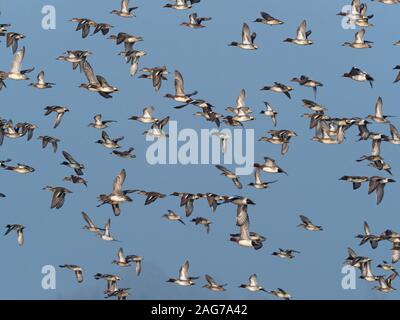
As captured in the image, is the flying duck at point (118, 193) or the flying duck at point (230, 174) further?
the flying duck at point (230, 174)

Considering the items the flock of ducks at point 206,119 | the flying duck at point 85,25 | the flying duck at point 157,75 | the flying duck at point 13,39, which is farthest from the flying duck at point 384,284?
the flying duck at point 13,39

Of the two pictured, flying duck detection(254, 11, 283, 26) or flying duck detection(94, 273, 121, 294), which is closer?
flying duck detection(254, 11, 283, 26)

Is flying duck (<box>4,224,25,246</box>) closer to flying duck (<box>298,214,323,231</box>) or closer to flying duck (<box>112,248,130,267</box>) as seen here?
flying duck (<box>112,248,130,267</box>)

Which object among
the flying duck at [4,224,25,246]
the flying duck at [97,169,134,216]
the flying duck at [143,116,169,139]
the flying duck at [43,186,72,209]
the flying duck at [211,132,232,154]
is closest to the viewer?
the flying duck at [97,169,134,216]

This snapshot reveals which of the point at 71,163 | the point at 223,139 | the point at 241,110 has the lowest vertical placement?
the point at 71,163

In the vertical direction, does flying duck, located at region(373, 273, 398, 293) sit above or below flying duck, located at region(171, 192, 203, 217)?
below

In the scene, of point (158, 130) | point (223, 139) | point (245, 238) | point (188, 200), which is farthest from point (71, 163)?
point (245, 238)

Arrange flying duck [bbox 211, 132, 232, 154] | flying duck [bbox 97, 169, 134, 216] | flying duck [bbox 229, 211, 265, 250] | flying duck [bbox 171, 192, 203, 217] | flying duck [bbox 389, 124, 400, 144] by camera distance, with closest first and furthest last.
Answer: flying duck [bbox 229, 211, 265, 250]
flying duck [bbox 97, 169, 134, 216]
flying duck [bbox 171, 192, 203, 217]
flying duck [bbox 389, 124, 400, 144]
flying duck [bbox 211, 132, 232, 154]

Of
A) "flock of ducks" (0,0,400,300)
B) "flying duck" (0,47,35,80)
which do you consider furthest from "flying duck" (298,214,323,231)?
"flying duck" (0,47,35,80)

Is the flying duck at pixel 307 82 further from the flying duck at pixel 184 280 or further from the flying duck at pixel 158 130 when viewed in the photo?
the flying duck at pixel 184 280

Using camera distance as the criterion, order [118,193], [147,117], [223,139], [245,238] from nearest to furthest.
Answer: [245,238], [118,193], [147,117], [223,139]

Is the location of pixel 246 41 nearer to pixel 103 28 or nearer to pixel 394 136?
pixel 103 28

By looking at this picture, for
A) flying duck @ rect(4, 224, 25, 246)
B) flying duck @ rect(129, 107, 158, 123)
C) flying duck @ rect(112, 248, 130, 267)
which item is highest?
flying duck @ rect(129, 107, 158, 123)
